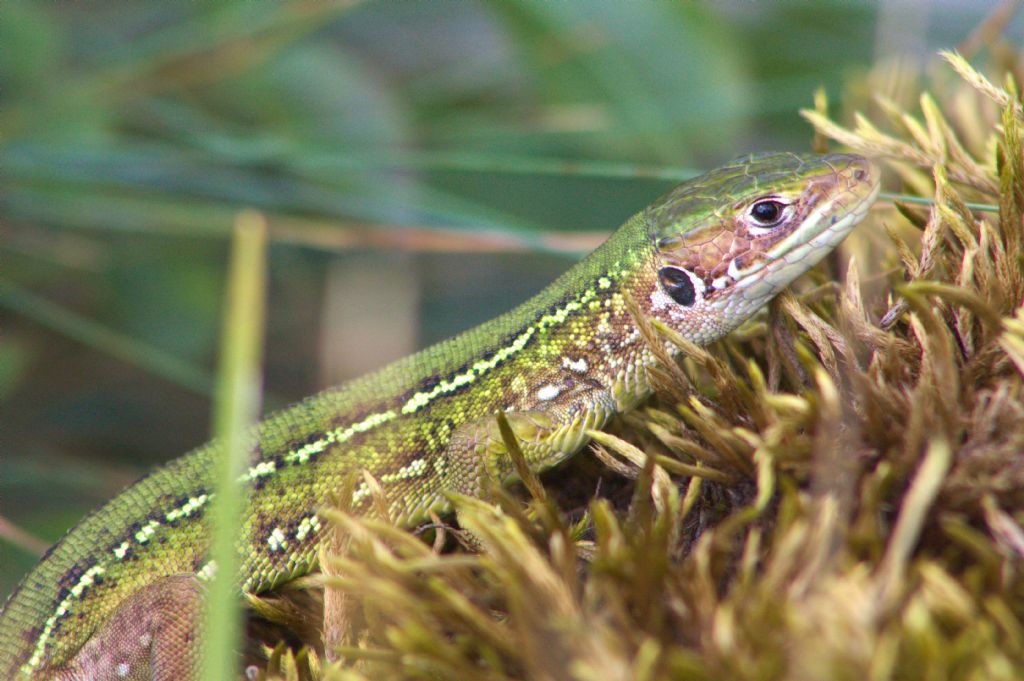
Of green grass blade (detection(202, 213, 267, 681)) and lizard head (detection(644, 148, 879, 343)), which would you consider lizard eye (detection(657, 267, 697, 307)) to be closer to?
lizard head (detection(644, 148, 879, 343))

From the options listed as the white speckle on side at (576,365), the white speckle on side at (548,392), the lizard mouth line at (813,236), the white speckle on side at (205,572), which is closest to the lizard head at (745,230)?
the lizard mouth line at (813,236)

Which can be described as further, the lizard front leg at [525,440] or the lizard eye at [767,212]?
the lizard eye at [767,212]

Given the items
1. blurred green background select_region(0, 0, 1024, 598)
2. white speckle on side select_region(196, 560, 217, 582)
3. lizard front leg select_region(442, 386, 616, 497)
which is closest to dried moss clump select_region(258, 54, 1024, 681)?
lizard front leg select_region(442, 386, 616, 497)

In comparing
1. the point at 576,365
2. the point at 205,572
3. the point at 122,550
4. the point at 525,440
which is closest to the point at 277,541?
the point at 205,572

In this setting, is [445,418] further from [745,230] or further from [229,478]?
[229,478]

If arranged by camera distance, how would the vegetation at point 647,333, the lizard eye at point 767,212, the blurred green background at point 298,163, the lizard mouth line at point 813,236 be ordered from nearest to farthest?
1. the vegetation at point 647,333
2. the lizard mouth line at point 813,236
3. the lizard eye at point 767,212
4. the blurred green background at point 298,163

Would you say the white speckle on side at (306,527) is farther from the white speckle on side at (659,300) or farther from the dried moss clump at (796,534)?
the white speckle on side at (659,300)

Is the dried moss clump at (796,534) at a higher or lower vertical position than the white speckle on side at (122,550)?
lower

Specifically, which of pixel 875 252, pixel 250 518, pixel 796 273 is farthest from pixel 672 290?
pixel 250 518
